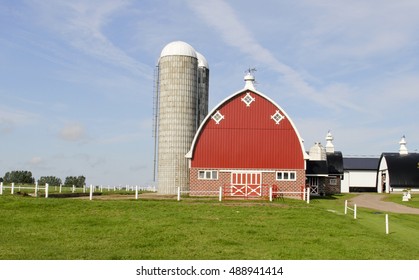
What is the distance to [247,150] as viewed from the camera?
4588 cm

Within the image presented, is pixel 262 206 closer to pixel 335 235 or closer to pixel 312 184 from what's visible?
pixel 335 235

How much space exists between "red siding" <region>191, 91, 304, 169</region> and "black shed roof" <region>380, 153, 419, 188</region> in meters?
35.3

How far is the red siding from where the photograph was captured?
4566 centimetres

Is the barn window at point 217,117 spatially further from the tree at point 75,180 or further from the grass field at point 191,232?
the tree at point 75,180

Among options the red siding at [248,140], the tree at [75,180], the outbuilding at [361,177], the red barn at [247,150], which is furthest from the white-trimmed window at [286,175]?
the tree at [75,180]

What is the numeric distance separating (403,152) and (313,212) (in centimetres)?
5690

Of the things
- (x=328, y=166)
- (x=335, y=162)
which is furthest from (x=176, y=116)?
(x=335, y=162)

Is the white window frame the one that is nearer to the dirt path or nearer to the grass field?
the dirt path

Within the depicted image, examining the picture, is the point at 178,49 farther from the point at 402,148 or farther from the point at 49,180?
the point at 49,180

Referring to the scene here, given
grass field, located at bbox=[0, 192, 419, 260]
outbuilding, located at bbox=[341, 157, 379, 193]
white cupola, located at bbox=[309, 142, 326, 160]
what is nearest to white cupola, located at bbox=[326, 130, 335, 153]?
outbuilding, located at bbox=[341, 157, 379, 193]

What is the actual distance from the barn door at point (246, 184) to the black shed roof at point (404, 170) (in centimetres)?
3754

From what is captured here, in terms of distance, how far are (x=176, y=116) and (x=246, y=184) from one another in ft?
42.1

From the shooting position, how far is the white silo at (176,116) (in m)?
53.7

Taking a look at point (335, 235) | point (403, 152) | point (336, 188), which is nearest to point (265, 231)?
point (335, 235)
